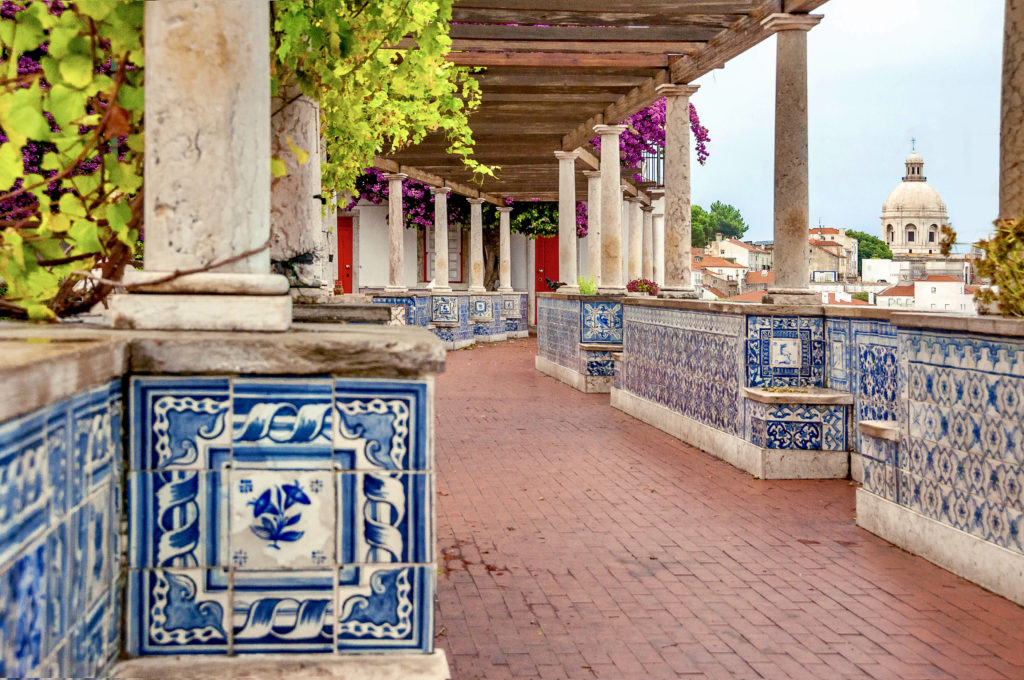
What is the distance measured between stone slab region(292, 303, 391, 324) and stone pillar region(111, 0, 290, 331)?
136 centimetres

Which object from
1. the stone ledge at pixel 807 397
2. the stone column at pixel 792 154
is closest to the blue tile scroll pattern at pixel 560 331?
the stone column at pixel 792 154

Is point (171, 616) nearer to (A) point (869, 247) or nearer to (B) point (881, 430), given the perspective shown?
(B) point (881, 430)

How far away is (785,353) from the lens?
8.41m

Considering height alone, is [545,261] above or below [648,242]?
below

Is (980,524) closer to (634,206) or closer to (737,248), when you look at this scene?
(634,206)

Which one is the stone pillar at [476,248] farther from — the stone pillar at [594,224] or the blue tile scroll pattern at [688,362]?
the blue tile scroll pattern at [688,362]

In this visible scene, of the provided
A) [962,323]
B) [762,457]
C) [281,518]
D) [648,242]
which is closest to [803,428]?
[762,457]

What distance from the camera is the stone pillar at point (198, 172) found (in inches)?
98.1

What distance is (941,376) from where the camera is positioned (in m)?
5.44

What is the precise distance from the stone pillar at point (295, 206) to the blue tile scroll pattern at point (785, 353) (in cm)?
484

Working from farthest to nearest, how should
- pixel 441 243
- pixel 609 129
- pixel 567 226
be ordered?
1. pixel 441 243
2. pixel 567 226
3. pixel 609 129

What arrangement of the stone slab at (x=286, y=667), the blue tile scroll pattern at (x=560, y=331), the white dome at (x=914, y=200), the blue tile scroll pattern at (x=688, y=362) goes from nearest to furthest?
1. the stone slab at (x=286, y=667)
2. the blue tile scroll pattern at (x=688, y=362)
3. the blue tile scroll pattern at (x=560, y=331)
4. the white dome at (x=914, y=200)

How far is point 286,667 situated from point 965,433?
13.4 ft

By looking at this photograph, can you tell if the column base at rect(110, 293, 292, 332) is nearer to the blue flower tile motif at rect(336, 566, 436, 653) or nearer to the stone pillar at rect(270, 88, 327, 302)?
the blue flower tile motif at rect(336, 566, 436, 653)
